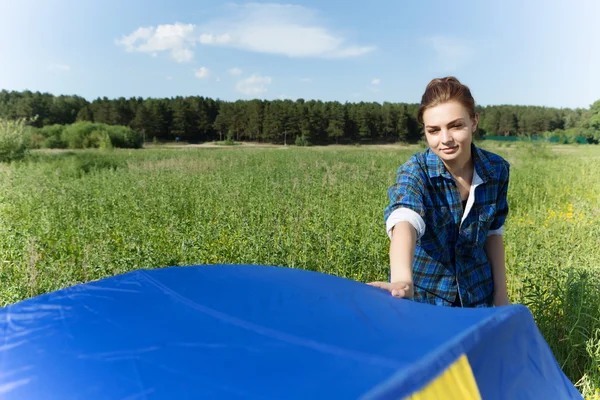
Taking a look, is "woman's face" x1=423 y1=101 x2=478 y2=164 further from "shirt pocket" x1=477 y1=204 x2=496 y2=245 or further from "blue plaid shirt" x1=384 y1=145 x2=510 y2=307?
"shirt pocket" x1=477 y1=204 x2=496 y2=245

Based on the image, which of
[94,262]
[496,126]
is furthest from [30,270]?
[496,126]

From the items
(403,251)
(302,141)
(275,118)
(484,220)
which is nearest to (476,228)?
(484,220)

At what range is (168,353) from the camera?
102 centimetres

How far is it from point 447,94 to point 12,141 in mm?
21801

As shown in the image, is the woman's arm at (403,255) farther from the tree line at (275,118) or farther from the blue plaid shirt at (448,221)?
the tree line at (275,118)

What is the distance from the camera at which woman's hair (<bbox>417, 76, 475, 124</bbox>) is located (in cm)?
163

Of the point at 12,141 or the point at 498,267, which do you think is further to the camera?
the point at 12,141

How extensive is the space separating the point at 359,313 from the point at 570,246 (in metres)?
4.12

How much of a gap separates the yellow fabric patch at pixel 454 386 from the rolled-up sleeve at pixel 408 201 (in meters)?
0.61

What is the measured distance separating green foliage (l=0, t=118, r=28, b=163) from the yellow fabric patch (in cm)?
2198

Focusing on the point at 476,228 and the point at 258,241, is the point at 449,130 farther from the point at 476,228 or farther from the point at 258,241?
the point at 258,241

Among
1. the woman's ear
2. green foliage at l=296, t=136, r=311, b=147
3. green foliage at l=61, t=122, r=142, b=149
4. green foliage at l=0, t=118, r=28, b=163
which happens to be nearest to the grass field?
the woman's ear

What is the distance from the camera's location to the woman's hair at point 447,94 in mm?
1630

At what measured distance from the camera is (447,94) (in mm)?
1630
